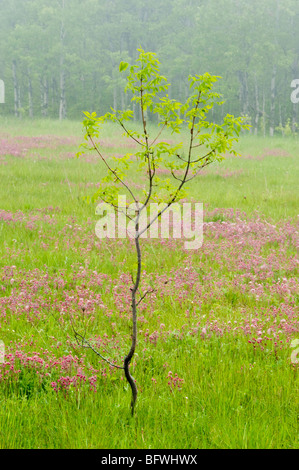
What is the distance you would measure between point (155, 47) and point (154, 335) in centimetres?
6929

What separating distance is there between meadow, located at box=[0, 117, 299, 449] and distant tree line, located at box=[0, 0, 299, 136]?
3586cm

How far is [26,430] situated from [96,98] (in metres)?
77.3

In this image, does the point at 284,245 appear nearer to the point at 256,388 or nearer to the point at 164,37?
the point at 256,388

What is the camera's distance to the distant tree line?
47.0 m

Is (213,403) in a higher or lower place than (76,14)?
lower

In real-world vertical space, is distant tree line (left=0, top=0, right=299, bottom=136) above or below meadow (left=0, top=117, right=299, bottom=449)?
above

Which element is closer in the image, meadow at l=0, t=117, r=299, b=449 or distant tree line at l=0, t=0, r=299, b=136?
meadow at l=0, t=117, r=299, b=449

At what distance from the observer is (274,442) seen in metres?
2.73

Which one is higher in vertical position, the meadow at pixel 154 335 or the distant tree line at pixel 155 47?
the distant tree line at pixel 155 47

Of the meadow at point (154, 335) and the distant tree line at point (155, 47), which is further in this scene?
the distant tree line at point (155, 47)

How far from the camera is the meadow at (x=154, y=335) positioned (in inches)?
113

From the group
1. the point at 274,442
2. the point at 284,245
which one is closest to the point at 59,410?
the point at 274,442

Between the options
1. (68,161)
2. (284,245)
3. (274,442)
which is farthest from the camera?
(68,161)

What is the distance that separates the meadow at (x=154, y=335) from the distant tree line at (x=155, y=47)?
35.9m
